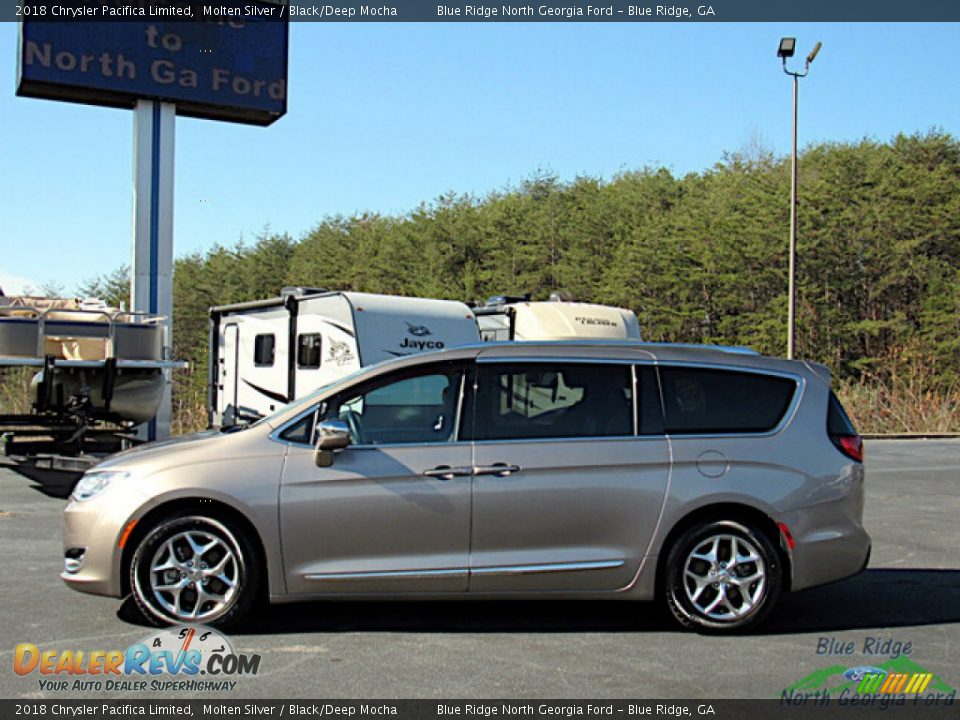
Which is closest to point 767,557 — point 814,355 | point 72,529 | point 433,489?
point 433,489

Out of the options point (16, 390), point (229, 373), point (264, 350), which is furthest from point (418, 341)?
point (16, 390)

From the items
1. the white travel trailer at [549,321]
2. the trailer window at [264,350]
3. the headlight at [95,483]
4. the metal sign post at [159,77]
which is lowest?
the headlight at [95,483]

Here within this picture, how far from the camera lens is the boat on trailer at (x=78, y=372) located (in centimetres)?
1160

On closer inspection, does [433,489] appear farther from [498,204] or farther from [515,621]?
[498,204]

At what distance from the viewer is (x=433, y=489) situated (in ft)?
18.9

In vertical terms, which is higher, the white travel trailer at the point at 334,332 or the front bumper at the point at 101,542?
the white travel trailer at the point at 334,332

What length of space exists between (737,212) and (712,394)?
32.2m

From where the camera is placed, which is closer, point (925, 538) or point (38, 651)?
point (38, 651)

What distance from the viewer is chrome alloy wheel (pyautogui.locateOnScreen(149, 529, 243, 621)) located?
18.7 feet

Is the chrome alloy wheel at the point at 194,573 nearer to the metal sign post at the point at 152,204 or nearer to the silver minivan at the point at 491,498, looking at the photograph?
the silver minivan at the point at 491,498

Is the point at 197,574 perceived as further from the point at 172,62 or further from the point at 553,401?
the point at 172,62

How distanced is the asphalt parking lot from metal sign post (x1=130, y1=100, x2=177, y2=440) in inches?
423

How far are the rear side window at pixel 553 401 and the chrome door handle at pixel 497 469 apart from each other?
0.18 m

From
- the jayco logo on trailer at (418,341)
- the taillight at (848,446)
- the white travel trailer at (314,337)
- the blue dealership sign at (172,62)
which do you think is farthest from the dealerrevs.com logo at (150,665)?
the blue dealership sign at (172,62)
